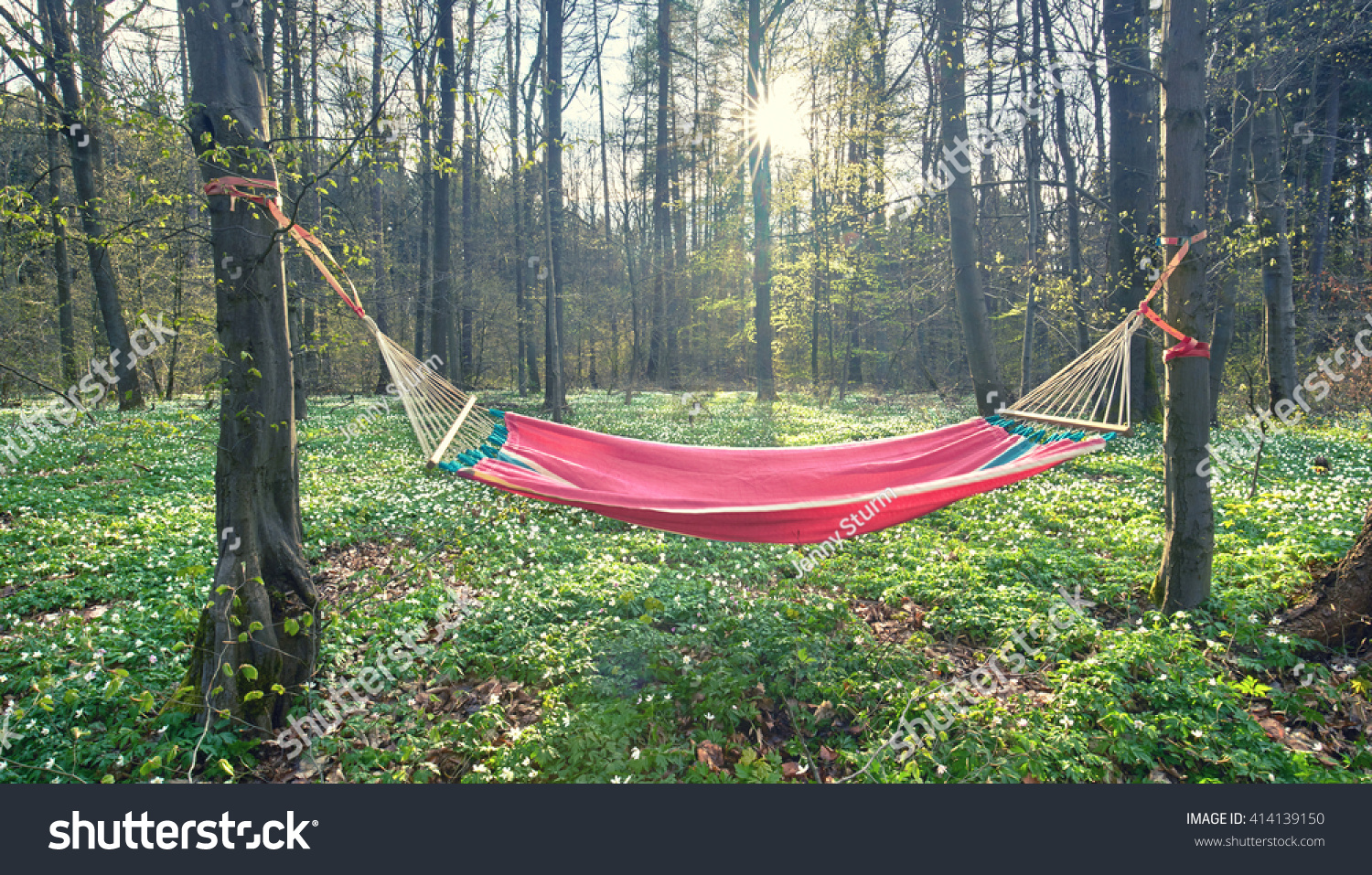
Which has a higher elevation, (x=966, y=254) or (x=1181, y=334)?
(x=966, y=254)

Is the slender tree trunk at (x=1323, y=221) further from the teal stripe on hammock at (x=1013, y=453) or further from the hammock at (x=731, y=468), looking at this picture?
the teal stripe on hammock at (x=1013, y=453)

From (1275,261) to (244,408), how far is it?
1050cm

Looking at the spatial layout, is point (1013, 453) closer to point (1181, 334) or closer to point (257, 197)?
point (1181, 334)

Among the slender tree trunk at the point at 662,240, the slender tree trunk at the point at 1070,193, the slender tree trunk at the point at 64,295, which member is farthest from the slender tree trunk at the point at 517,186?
the slender tree trunk at the point at 1070,193

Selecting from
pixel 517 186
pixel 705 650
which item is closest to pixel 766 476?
pixel 705 650

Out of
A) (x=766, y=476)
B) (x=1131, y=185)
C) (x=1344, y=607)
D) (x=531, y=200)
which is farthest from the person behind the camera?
(x=531, y=200)

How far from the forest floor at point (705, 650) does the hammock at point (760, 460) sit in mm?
529

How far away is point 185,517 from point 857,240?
1315 cm

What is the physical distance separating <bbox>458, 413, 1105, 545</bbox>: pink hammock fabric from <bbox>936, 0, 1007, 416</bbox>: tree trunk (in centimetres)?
297

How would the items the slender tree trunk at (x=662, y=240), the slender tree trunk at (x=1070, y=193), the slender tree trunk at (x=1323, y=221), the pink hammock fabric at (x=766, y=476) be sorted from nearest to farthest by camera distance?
the pink hammock fabric at (x=766, y=476) → the slender tree trunk at (x=1070, y=193) → the slender tree trunk at (x=1323, y=221) → the slender tree trunk at (x=662, y=240)

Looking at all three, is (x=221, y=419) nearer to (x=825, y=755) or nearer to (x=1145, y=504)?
(x=825, y=755)

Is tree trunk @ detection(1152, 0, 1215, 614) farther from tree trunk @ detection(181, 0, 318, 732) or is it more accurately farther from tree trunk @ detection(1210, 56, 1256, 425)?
tree trunk @ detection(1210, 56, 1256, 425)

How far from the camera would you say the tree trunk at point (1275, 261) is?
7828mm

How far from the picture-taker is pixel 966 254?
7.32 m
